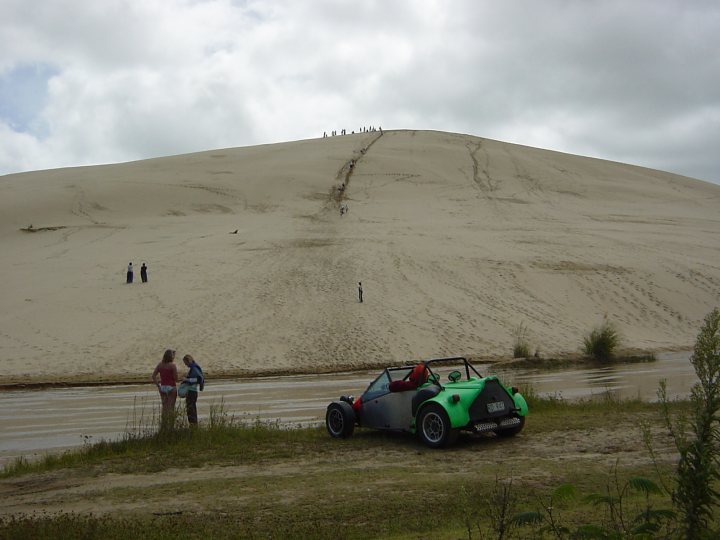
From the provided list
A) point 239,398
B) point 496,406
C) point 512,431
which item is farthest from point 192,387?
point 512,431

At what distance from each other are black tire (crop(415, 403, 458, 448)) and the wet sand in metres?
3.23

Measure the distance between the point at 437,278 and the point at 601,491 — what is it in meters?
29.2

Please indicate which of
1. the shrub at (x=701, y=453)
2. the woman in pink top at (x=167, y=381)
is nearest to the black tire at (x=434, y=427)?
the woman in pink top at (x=167, y=381)

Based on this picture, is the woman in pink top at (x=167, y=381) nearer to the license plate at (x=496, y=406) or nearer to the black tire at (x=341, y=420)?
the black tire at (x=341, y=420)

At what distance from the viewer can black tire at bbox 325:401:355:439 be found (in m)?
11.1

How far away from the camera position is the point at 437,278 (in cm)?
3606

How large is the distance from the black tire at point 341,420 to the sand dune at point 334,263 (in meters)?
12.4

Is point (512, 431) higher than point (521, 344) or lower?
lower

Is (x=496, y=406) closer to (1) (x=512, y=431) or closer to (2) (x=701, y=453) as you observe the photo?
(1) (x=512, y=431)

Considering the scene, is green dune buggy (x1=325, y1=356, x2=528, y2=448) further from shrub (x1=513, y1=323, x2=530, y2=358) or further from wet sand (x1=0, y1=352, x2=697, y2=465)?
shrub (x1=513, y1=323, x2=530, y2=358)

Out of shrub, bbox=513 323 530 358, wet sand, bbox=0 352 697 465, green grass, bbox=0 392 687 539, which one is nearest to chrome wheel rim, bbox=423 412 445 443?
green grass, bbox=0 392 687 539

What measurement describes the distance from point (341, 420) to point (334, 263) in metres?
26.7

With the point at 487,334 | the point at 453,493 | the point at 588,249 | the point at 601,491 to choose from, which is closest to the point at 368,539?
the point at 453,493

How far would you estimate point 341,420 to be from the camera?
11.2 m
